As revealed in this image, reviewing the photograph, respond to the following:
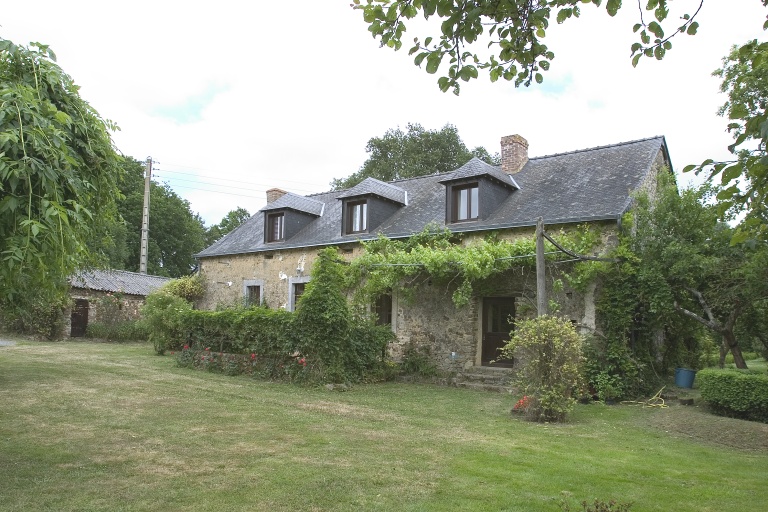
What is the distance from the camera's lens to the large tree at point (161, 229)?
37.5m

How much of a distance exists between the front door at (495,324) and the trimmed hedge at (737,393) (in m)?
4.81

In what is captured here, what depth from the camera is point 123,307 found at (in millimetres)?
24156

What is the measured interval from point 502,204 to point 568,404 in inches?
284

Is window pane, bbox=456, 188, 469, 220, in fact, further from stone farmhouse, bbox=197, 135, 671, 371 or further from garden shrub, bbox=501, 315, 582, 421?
garden shrub, bbox=501, 315, 582, 421

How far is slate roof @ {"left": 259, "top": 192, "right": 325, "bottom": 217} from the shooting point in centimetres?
1905

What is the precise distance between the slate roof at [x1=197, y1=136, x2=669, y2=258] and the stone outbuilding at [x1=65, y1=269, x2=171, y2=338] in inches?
322

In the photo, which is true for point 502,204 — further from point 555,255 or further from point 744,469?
point 744,469

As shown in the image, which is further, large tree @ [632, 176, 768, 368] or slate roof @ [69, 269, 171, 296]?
slate roof @ [69, 269, 171, 296]

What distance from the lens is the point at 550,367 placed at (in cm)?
883

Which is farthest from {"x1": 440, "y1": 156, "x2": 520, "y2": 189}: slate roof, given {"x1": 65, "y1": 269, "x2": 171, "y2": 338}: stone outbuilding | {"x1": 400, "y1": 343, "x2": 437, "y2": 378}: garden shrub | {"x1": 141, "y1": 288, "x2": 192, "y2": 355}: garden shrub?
{"x1": 65, "y1": 269, "x2": 171, "y2": 338}: stone outbuilding

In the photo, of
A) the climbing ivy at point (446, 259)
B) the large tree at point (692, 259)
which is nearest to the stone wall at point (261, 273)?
the climbing ivy at point (446, 259)

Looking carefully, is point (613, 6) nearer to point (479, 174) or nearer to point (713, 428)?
point (713, 428)

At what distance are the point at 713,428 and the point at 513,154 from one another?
1000cm

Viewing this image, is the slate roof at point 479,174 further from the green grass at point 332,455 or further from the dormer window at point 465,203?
the green grass at point 332,455
